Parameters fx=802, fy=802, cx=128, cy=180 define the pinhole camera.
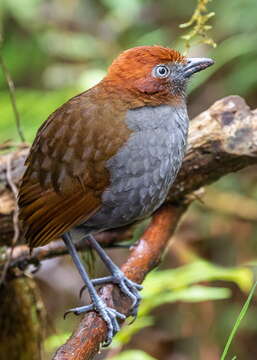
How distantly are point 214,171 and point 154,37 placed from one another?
8.47 feet

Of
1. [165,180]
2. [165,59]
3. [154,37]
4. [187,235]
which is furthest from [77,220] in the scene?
[154,37]

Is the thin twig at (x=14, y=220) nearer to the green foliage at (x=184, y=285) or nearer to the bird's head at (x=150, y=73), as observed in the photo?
the green foliage at (x=184, y=285)

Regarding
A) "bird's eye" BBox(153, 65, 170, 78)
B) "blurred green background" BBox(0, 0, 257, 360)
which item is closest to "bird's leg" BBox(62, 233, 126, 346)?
"bird's eye" BBox(153, 65, 170, 78)

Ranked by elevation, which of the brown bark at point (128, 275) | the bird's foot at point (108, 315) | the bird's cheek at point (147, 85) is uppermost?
the bird's cheek at point (147, 85)

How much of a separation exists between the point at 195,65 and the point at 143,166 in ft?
1.60

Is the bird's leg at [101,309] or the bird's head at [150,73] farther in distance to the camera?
the bird's head at [150,73]

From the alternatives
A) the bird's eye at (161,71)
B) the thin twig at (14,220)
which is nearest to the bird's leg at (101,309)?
the thin twig at (14,220)

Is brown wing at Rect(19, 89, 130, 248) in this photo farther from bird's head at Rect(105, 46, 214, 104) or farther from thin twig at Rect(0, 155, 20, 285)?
thin twig at Rect(0, 155, 20, 285)

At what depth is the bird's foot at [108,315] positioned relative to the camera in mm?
2752

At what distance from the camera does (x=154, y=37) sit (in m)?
5.69

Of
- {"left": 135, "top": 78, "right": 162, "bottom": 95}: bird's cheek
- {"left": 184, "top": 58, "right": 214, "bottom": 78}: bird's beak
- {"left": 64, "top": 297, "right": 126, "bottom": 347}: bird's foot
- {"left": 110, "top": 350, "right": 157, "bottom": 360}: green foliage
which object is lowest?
{"left": 110, "top": 350, "right": 157, "bottom": 360}: green foliage

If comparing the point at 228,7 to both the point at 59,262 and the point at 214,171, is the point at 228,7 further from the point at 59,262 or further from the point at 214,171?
the point at 214,171

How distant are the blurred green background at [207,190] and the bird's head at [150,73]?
154 cm

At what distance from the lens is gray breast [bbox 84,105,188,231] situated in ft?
9.19
